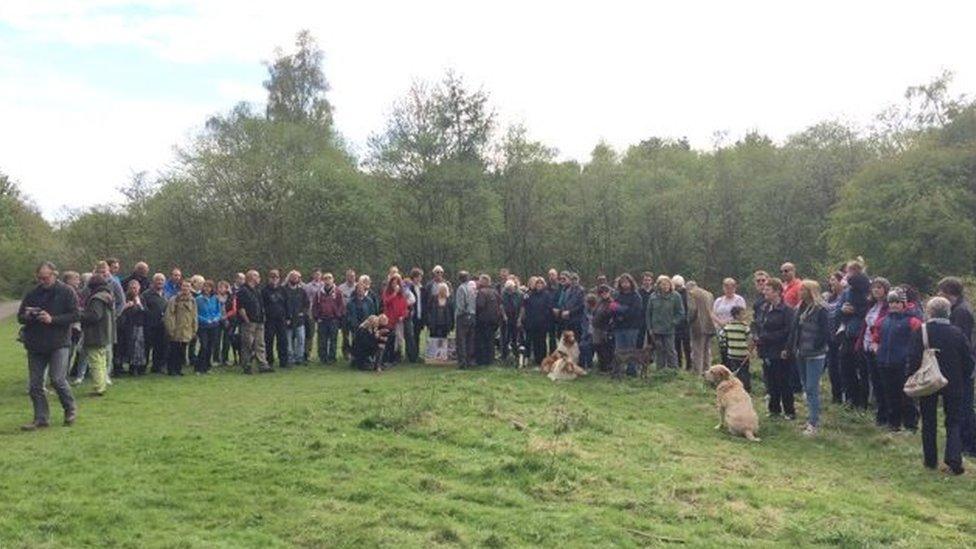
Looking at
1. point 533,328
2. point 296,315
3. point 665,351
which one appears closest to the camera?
point 665,351

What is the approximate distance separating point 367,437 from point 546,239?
37.1 metres

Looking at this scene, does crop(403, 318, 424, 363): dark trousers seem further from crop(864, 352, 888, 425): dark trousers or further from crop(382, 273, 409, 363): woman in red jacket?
crop(864, 352, 888, 425): dark trousers

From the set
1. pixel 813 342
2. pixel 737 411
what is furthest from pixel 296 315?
pixel 813 342

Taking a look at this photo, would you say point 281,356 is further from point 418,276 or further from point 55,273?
point 55,273

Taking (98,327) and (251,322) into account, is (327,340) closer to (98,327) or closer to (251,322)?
(251,322)

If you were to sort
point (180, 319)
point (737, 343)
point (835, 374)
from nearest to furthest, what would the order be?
point (737, 343), point (835, 374), point (180, 319)

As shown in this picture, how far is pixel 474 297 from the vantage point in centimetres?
1627

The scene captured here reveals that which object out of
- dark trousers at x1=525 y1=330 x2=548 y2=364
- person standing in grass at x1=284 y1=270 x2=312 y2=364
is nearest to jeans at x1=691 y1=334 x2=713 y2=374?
dark trousers at x1=525 y1=330 x2=548 y2=364

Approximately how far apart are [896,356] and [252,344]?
1089cm

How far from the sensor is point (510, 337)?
17609 millimetres

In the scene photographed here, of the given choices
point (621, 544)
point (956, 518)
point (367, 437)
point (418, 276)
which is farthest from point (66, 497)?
point (418, 276)

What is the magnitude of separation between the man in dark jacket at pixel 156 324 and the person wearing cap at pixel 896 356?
453 inches

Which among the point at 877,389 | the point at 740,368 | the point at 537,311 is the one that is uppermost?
the point at 537,311

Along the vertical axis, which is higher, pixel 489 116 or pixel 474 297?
pixel 489 116
